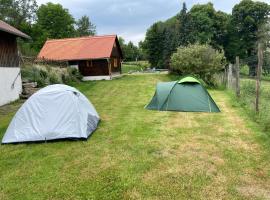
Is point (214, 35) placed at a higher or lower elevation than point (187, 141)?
higher

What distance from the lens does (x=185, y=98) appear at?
33.9 feet

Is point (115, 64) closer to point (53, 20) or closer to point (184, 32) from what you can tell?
point (184, 32)

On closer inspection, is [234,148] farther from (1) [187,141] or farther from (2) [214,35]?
(2) [214,35]

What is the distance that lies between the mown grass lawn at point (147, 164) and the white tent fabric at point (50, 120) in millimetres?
260

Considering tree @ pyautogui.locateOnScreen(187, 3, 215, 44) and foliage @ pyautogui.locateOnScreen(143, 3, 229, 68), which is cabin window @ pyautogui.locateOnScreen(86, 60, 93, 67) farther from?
tree @ pyautogui.locateOnScreen(187, 3, 215, 44)

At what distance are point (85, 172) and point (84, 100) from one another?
3.23 metres

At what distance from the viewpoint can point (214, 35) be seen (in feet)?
153

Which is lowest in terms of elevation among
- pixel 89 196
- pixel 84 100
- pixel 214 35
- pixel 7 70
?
pixel 89 196

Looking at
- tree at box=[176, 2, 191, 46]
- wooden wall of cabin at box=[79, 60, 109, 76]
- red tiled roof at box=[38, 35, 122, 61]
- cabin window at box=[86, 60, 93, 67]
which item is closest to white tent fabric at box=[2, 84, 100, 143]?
red tiled roof at box=[38, 35, 122, 61]

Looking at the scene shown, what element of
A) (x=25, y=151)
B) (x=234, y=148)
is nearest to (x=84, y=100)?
(x=25, y=151)

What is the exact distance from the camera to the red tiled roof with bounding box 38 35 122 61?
2667cm

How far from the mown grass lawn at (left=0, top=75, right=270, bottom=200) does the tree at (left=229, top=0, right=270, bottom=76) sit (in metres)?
41.7

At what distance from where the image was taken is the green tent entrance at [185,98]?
1018 cm

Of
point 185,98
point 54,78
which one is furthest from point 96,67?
point 185,98
